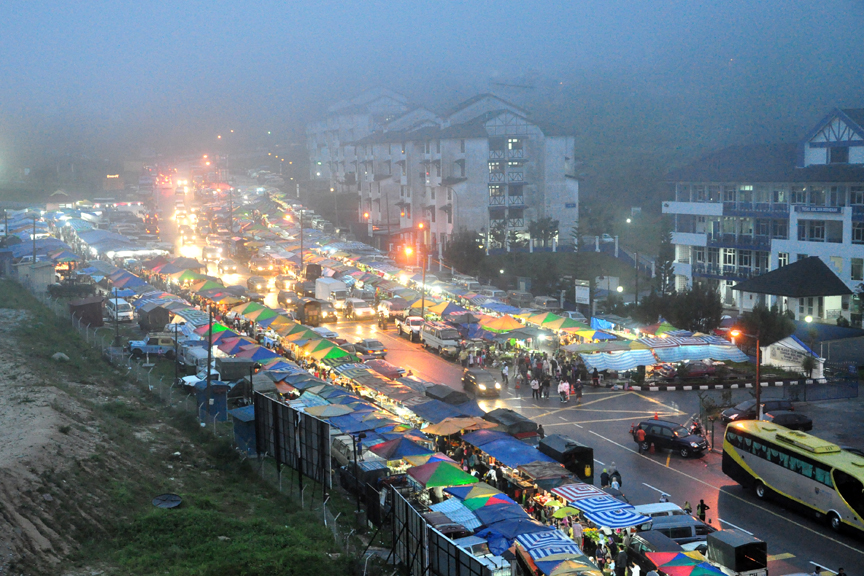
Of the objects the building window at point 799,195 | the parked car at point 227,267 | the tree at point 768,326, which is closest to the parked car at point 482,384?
the tree at point 768,326

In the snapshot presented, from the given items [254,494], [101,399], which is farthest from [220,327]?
[254,494]

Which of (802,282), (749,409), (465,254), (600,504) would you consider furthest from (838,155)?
(600,504)

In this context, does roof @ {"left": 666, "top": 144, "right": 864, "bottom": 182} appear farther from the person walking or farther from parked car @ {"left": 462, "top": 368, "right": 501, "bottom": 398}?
parked car @ {"left": 462, "top": 368, "right": 501, "bottom": 398}

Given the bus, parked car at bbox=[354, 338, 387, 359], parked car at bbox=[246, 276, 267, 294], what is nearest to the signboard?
parked car at bbox=[354, 338, 387, 359]

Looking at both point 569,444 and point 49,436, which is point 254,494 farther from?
point 569,444

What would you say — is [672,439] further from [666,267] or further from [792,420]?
[666,267]

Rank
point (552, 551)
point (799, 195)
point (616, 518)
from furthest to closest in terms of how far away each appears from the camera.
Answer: point (799, 195) → point (616, 518) → point (552, 551)
